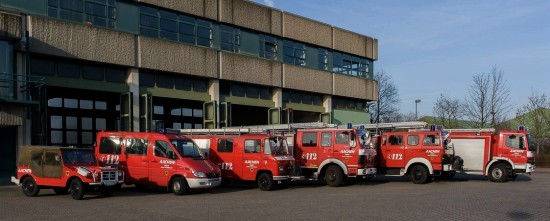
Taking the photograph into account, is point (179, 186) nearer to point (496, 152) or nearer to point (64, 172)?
point (64, 172)

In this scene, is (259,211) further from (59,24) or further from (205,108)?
(205,108)

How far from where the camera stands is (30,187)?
18125 millimetres

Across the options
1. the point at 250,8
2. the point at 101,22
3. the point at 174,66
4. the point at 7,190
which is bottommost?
the point at 7,190

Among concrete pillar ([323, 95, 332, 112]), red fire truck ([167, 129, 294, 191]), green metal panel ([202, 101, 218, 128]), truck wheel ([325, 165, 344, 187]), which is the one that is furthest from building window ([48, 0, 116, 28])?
concrete pillar ([323, 95, 332, 112])

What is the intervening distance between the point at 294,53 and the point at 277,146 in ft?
54.2

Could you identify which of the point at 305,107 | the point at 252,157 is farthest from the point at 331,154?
the point at 305,107

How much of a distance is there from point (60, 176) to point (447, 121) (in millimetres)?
44937

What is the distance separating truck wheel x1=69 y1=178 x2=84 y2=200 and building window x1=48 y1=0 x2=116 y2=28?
1023cm

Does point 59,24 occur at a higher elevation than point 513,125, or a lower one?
higher

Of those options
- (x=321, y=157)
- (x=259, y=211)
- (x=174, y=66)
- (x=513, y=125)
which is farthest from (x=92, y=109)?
(x=513, y=125)

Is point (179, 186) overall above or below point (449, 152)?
below

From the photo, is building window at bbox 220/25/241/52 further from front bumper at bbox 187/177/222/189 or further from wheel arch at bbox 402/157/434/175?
front bumper at bbox 187/177/222/189

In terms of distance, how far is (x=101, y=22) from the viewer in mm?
26250

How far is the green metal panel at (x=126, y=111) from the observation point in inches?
1067
